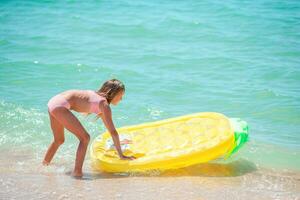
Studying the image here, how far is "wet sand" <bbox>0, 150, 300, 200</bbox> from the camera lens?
4.62 metres

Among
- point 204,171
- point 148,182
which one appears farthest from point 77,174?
point 204,171

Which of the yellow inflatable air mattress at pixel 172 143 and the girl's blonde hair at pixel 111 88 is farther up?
the girl's blonde hair at pixel 111 88

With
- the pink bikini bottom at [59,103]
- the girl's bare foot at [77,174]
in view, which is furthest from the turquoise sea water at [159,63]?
the pink bikini bottom at [59,103]

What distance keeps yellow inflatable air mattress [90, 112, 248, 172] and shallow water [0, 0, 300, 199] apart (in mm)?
192

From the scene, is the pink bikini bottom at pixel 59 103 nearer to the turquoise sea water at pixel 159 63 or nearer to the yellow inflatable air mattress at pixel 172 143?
the yellow inflatable air mattress at pixel 172 143

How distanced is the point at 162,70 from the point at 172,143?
443 cm

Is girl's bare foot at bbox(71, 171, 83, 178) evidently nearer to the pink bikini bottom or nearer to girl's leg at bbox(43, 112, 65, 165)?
girl's leg at bbox(43, 112, 65, 165)

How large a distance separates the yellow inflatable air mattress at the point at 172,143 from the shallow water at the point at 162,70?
19 cm

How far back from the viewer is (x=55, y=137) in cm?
567

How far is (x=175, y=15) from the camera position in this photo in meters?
13.6

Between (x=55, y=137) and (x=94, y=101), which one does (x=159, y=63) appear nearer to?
(x=55, y=137)

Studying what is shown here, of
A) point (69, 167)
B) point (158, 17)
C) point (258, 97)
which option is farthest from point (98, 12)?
point (69, 167)

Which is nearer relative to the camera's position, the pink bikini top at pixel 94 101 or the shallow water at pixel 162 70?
the pink bikini top at pixel 94 101

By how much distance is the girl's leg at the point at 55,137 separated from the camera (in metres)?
5.56
